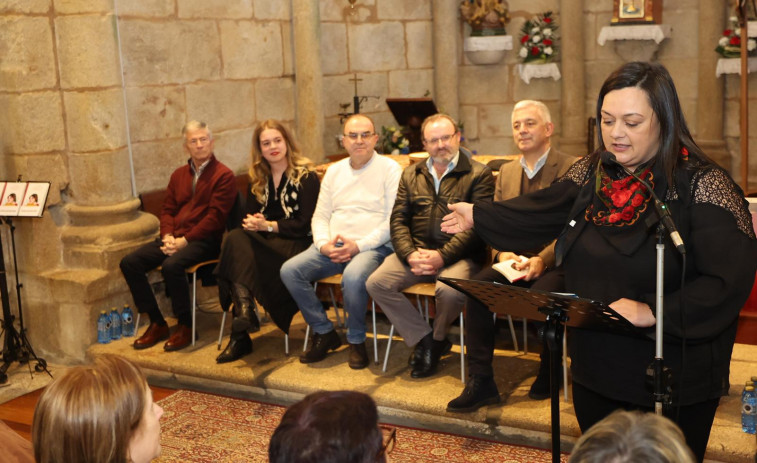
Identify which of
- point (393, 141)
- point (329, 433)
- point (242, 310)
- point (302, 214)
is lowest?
point (242, 310)

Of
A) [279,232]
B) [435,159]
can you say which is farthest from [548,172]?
[279,232]

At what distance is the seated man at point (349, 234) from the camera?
16.5 ft

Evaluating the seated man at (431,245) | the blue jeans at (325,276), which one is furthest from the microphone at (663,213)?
the blue jeans at (325,276)

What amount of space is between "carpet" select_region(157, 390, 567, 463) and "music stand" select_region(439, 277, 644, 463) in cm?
122

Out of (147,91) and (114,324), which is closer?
(114,324)

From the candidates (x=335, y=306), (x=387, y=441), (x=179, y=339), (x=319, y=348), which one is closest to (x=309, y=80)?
(x=335, y=306)

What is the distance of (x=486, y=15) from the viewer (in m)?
8.84

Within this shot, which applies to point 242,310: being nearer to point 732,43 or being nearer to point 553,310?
point 553,310

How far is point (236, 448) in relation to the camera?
4.36 m

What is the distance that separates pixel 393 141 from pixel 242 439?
3.70 metres

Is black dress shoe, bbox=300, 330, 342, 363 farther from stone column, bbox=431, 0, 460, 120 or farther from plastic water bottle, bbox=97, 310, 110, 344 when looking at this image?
stone column, bbox=431, 0, 460, 120

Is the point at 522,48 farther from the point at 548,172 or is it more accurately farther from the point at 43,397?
the point at 43,397

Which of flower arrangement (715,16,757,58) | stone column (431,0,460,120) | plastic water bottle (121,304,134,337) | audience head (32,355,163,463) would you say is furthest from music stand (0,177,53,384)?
flower arrangement (715,16,757,58)

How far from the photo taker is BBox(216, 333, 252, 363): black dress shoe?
5.32 m
